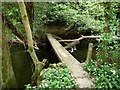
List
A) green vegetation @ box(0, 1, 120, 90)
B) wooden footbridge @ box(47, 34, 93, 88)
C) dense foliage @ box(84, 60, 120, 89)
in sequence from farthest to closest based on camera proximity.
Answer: wooden footbridge @ box(47, 34, 93, 88) → green vegetation @ box(0, 1, 120, 90) → dense foliage @ box(84, 60, 120, 89)

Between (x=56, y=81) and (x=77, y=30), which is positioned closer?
(x=56, y=81)

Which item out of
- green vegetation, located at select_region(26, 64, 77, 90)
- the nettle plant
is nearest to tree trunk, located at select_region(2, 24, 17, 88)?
green vegetation, located at select_region(26, 64, 77, 90)

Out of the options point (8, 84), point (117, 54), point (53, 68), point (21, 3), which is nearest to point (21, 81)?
point (8, 84)

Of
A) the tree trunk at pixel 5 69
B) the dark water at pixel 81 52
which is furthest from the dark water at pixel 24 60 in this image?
the dark water at pixel 81 52

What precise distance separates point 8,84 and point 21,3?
1808 millimetres

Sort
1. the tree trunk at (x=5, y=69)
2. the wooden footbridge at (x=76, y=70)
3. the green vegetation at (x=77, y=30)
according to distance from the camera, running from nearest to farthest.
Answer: the green vegetation at (x=77, y=30)
the wooden footbridge at (x=76, y=70)
the tree trunk at (x=5, y=69)

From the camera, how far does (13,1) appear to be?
5.91 meters

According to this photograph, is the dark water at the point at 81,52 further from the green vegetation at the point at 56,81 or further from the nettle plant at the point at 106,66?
the green vegetation at the point at 56,81

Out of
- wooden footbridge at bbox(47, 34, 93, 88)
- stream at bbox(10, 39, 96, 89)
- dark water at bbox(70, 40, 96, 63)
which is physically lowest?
dark water at bbox(70, 40, 96, 63)

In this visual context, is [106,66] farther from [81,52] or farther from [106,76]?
[81,52]

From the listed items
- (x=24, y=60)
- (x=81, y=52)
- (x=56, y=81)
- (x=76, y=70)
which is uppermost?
(x=56, y=81)

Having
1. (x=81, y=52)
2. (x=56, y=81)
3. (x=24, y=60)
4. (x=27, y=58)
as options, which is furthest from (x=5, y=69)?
(x=81, y=52)

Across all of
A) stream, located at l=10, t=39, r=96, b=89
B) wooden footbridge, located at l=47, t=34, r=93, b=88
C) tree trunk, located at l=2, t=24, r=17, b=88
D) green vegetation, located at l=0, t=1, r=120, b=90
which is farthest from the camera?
stream, located at l=10, t=39, r=96, b=89

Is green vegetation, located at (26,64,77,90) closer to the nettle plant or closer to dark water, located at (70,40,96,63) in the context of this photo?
the nettle plant
